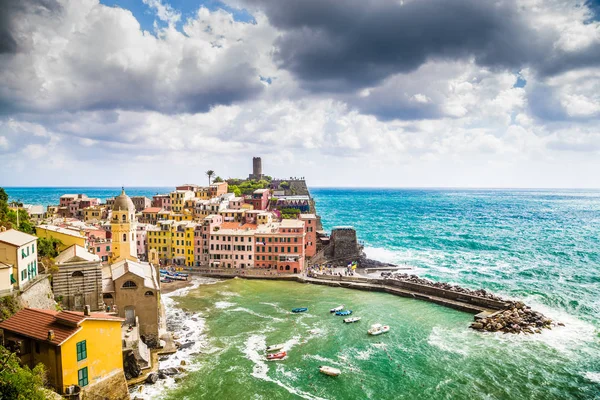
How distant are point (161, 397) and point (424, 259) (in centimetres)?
7116

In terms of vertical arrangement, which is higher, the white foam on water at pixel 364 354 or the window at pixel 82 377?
the window at pixel 82 377

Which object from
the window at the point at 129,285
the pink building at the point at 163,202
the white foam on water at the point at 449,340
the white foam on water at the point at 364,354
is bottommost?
the white foam on water at the point at 449,340

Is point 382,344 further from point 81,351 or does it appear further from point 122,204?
point 122,204

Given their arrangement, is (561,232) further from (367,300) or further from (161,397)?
A: (161,397)

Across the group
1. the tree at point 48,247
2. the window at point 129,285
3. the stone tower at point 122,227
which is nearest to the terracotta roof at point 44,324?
the window at point 129,285

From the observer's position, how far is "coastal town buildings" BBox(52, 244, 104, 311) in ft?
122

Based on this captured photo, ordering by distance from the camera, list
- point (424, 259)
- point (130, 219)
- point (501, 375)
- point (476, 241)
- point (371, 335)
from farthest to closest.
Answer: point (476, 241), point (424, 259), point (130, 219), point (371, 335), point (501, 375)

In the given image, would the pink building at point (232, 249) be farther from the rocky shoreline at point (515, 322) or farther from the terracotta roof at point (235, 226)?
the rocky shoreline at point (515, 322)

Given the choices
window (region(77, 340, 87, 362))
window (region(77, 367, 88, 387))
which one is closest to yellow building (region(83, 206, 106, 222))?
window (region(77, 340, 87, 362))

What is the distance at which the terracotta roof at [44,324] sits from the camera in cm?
2606

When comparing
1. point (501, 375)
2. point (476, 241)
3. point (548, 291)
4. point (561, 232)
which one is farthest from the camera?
point (561, 232)

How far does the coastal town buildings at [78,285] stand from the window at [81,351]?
10.9m

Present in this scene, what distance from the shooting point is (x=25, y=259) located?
34188mm

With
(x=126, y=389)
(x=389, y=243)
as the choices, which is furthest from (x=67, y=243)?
(x=389, y=243)
